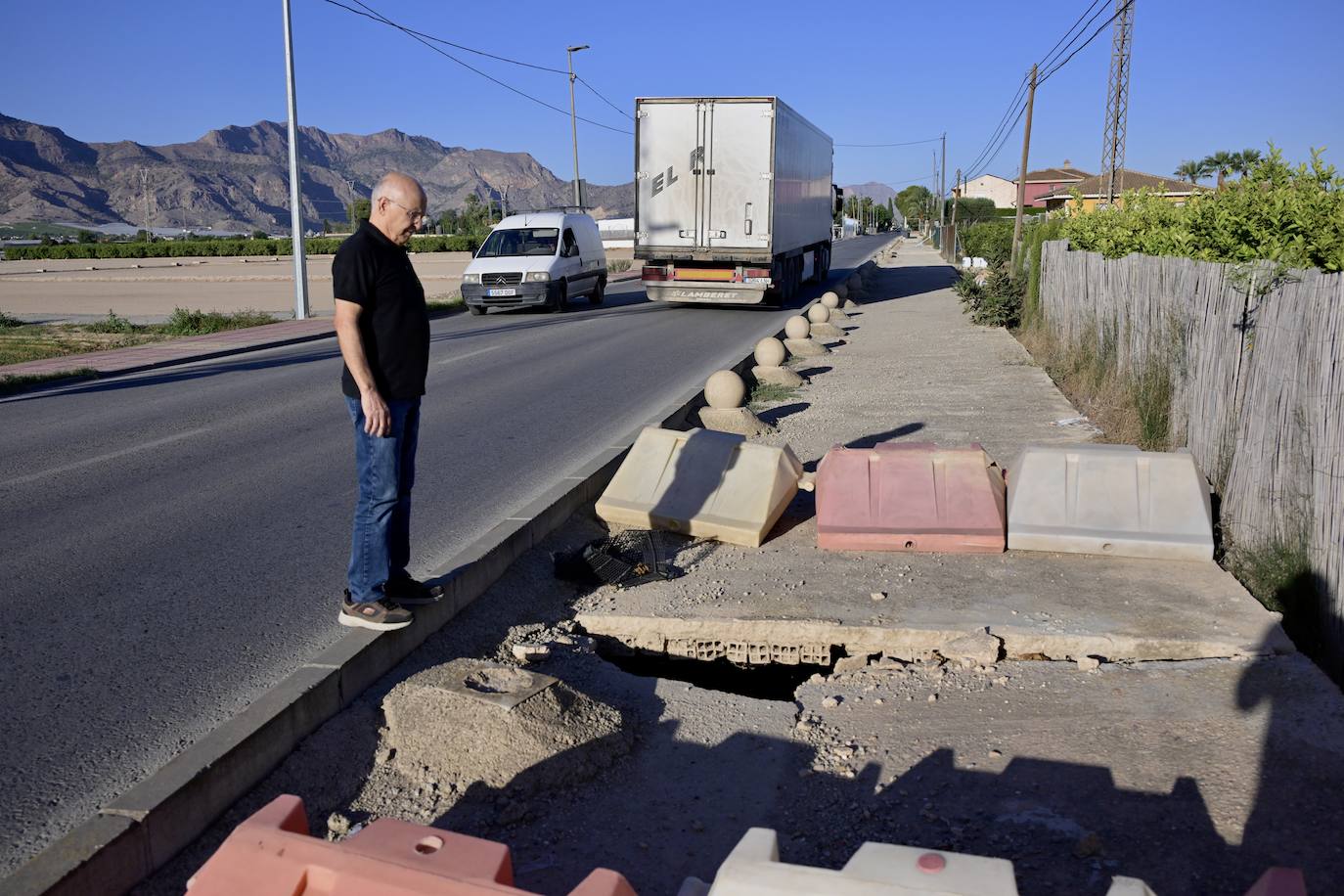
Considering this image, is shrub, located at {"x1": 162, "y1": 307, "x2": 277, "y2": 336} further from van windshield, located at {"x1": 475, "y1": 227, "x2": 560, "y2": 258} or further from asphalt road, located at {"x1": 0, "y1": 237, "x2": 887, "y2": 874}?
asphalt road, located at {"x1": 0, "y1": 237, "x2": 887, "y2": 874}

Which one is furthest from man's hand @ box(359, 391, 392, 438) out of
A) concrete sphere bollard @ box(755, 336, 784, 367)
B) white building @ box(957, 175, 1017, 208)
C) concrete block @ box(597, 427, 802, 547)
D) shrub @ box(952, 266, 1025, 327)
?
white building @ box(957, 175, 1017, 208)

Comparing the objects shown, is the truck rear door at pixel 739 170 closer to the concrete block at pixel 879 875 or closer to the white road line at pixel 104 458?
the white road line at pixel 104 458

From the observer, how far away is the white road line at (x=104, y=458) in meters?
8.05

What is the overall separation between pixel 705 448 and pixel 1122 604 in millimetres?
2607

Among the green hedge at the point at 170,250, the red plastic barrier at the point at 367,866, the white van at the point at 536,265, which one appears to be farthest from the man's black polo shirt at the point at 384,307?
the green hedge at the point at 170,250

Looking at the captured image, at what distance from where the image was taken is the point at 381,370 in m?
4.35

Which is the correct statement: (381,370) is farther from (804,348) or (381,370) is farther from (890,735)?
(804,348)

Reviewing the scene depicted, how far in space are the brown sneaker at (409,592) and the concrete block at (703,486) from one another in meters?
1.99

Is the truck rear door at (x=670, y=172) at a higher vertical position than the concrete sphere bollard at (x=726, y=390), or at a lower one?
higher

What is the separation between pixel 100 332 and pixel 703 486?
58.6 feet

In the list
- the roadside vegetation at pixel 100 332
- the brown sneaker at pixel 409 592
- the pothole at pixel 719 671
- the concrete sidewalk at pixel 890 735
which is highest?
the roadside vegetation at pixel 100 332

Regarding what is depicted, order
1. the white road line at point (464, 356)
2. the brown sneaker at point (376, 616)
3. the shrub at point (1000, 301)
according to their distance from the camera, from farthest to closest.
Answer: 1. the shrub at point (1000, 301)
2. the white road line at point (464, 356)
3. the brown sneaker at point (376, 616)

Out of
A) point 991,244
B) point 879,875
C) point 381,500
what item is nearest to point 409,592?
point 381,500

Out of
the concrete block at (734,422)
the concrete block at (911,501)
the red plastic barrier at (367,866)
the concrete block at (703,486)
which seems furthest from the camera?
the concrete block at (734,422)
